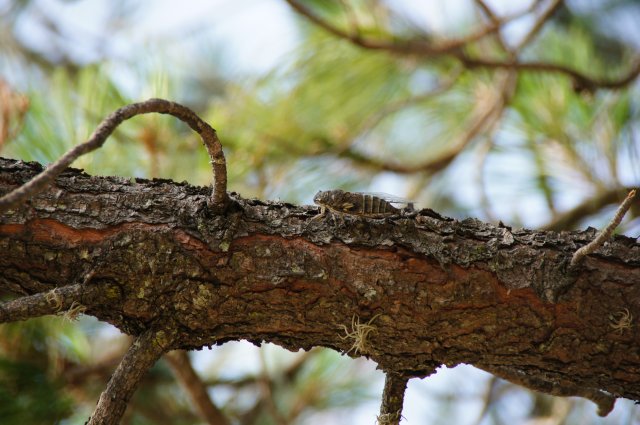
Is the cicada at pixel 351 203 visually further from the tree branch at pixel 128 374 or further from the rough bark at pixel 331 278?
the tree branch at pixel 128 374

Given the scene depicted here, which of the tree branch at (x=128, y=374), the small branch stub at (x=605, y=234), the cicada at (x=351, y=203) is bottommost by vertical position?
the tree branch at (x=128, y=374)

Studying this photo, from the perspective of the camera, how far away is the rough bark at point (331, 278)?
109cm

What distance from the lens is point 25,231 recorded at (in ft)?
3.56

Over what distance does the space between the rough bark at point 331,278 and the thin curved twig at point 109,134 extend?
0.07 meters

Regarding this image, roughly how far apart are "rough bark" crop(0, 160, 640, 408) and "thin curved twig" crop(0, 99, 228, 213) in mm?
65

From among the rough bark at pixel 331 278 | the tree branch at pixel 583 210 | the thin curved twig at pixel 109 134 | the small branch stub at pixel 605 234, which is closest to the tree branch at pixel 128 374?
the rough bark at pixel 331 278

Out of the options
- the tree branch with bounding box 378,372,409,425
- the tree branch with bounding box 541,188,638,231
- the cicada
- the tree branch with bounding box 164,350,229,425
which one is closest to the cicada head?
the cicada

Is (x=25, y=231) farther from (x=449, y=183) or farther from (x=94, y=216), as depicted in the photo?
(x=449, y=183)

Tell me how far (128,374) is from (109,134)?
1.07ft

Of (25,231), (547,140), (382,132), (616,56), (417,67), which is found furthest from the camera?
(616,56)

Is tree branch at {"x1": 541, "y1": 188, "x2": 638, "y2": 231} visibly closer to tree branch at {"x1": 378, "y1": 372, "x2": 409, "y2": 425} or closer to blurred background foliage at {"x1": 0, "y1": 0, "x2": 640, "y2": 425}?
blurred background foliage at {"x1": 0, "y1": 0, "x2": 640, "y2": 425}

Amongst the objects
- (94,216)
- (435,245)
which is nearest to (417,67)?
(435,245)

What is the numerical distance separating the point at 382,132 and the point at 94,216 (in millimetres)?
1935

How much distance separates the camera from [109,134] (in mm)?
923
